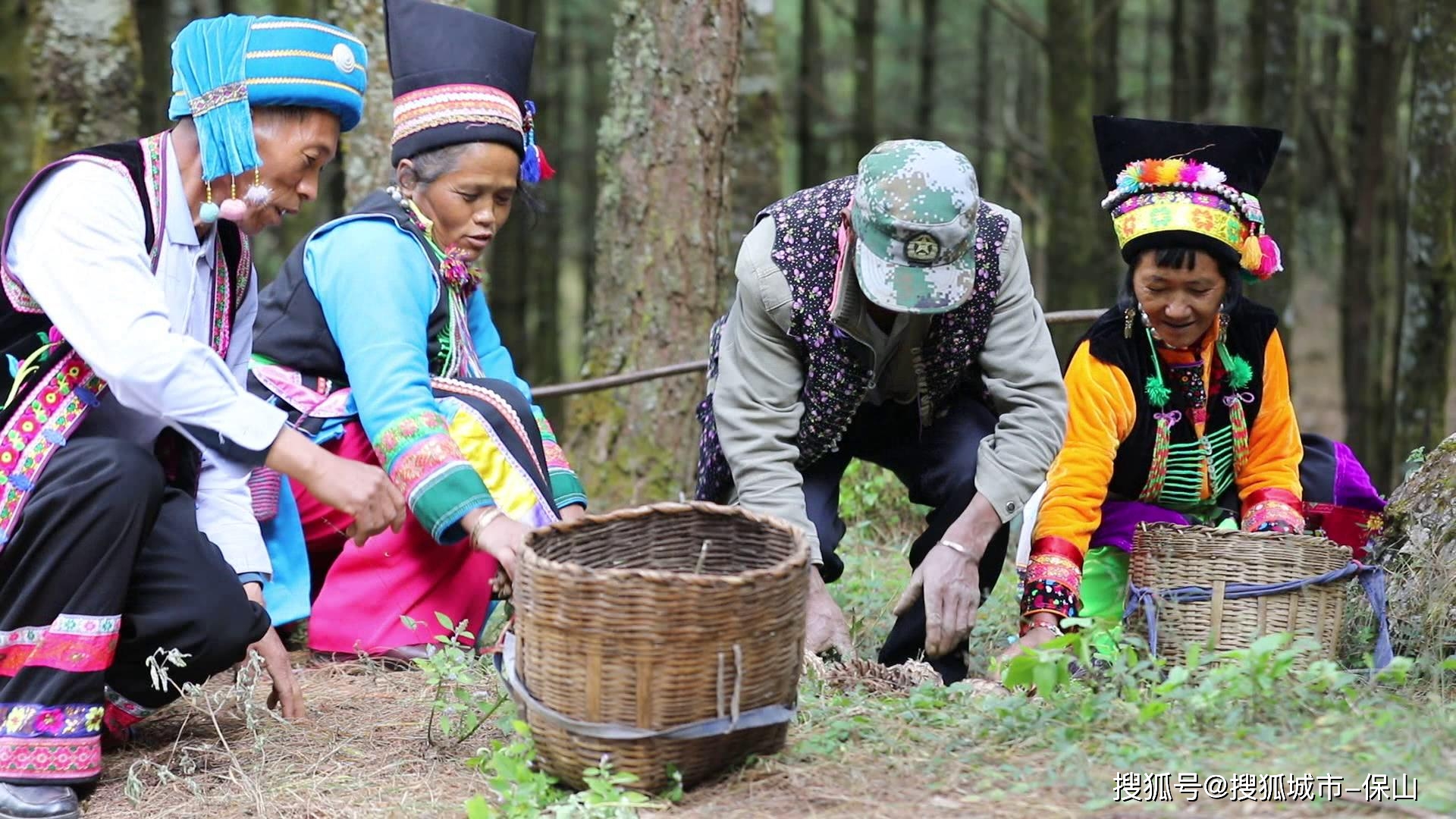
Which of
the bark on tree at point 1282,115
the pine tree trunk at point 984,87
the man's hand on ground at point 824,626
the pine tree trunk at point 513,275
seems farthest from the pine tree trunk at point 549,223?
the man's hand on ground at point 824,626

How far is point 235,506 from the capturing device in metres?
3.55

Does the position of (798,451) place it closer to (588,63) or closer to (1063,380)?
(1063,380)

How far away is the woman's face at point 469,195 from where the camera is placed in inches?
156

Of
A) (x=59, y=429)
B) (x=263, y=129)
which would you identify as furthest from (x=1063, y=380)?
(x=59, y=429)

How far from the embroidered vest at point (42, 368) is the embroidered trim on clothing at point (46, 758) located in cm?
42

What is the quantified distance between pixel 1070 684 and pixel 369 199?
2.28 metres

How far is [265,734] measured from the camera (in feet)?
11.4

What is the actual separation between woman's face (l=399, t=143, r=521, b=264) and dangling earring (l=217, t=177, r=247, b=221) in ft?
2.55

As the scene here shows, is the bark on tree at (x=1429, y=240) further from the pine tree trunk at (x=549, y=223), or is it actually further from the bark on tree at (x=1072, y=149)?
the pine tree trunk at (x=549, y=223)

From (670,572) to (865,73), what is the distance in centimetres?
1142

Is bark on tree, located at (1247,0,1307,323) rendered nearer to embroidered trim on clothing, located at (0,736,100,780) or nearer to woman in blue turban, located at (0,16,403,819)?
woman in blue turban, located at (0,16,403,819)

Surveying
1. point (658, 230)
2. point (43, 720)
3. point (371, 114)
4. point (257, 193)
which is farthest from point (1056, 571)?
point (371, 114)

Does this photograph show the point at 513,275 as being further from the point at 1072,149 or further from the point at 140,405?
the point at 140,405

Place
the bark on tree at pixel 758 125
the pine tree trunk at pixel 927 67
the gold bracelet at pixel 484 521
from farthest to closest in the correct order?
the pine tree trunk at pixel 927 67 → the bark on tree at pixel 758 125 → the gold bracelet at pixel 484 521
